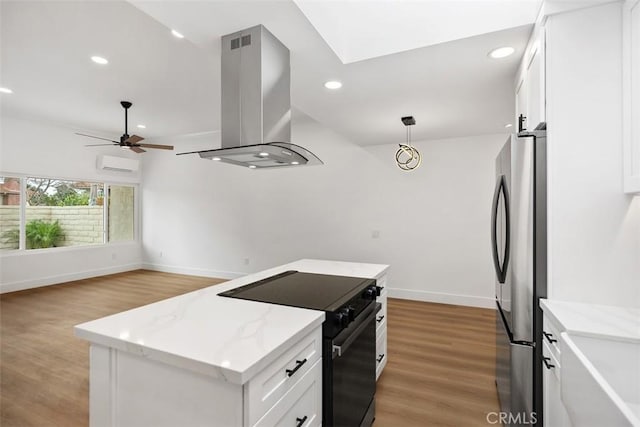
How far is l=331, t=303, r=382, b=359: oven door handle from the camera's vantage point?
1431mm

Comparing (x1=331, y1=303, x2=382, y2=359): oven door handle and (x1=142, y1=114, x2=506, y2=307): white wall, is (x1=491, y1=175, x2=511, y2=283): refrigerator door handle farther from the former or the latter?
(x1=142, y1=114, x2=506, y2=307): white wall

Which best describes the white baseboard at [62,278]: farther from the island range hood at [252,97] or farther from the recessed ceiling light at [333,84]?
the recessed ceiling light at [333,84]

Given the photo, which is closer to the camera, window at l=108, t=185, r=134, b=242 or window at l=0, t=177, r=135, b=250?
window at l=0, t=177, r=135, b=250

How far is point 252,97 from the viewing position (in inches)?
74.7

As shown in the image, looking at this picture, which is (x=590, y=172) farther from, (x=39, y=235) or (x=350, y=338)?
(x=39, y=235)

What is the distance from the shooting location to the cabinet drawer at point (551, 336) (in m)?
1.33

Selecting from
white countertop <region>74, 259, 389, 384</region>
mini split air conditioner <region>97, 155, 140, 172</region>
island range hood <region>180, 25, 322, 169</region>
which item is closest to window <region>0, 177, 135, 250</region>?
mini split air conditioner <region>97, 155, 140, 172</region>

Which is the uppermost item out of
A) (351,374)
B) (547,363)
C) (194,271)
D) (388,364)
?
(547,363)

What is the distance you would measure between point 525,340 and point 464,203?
328cm

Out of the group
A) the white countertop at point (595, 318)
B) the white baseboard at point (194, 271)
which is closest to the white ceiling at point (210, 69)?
the white countertop at point (595, 318)

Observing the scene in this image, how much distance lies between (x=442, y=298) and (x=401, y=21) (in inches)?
155

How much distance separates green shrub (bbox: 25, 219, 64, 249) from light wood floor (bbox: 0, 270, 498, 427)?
992 millimetres

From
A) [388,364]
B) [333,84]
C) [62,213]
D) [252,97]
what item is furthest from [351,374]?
[62,213]

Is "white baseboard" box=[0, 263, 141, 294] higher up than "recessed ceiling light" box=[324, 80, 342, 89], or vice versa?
"recessed ceiling light" box=[324, 80, 342, 89]
